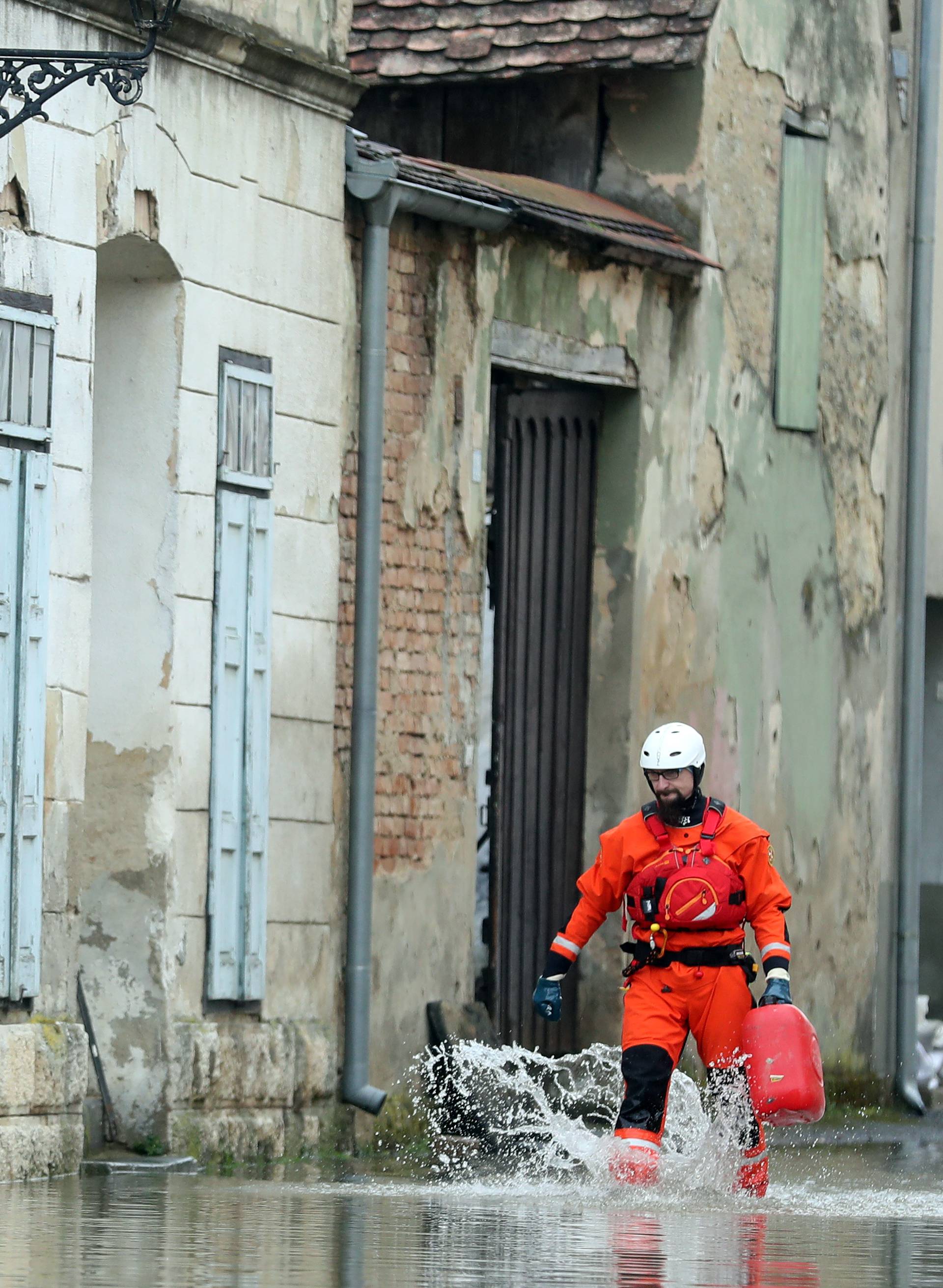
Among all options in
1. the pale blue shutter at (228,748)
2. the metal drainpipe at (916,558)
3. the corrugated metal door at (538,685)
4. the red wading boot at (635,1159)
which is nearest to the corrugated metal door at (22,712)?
the pale blue shutter at (228,748)

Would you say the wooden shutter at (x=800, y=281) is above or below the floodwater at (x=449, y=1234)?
above

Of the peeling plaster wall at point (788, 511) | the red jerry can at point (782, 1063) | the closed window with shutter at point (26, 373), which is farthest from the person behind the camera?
the peeling plaster wall at point (788, 511)

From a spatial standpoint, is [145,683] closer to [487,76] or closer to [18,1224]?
[18,1224]

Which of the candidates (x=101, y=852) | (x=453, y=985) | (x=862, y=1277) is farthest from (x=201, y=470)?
(x=862, y=1277)

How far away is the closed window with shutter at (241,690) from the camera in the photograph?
11.4m

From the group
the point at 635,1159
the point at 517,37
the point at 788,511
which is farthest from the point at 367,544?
the point at 788,511

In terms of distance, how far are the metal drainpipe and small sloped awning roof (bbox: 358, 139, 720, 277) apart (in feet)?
8.69

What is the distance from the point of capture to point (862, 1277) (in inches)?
284

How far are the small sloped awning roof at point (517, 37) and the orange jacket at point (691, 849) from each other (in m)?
4.80

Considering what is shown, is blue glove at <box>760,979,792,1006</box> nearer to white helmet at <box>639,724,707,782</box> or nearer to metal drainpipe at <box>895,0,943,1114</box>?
white helmet at <box>639,724,707,782</box>

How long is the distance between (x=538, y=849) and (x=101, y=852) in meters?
3.27

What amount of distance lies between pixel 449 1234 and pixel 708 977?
2.62 metres

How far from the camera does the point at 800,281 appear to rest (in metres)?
15.7

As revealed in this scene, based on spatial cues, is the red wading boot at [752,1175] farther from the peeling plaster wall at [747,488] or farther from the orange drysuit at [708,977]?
the peeling plaster wall at [747,488]
